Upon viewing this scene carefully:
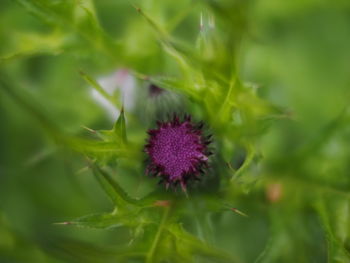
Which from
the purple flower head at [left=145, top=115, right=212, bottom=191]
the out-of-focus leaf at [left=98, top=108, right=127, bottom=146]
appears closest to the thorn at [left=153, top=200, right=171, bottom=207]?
the purple flower head at [left=145, top=115, right=212, bottom=191]

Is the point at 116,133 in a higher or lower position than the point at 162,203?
higher

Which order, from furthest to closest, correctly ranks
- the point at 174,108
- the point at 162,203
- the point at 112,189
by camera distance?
the point at 174,108 < the point at 162,203 < the point at 112,189

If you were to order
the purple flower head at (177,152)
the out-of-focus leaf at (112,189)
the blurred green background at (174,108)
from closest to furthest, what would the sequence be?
the out-of-focus leaf at (112,189) → the purple flower head at (177,152) → the blurred green background at (174,108)

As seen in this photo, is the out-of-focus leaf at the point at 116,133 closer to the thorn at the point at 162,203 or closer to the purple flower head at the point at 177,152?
the purple flower head at the point at 177,152

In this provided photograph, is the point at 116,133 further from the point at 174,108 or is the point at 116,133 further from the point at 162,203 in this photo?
the point at 174,108

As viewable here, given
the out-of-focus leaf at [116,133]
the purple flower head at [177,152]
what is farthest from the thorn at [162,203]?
the out-of-focus leaf at [116,133]

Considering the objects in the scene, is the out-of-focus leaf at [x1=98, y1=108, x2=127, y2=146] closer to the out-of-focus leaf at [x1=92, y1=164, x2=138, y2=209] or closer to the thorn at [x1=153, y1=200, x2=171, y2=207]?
the out-of-focus leaf at [x1=92, y1=164, x2=138, y2=209]

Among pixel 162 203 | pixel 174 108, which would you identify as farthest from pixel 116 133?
pixel 174 108
